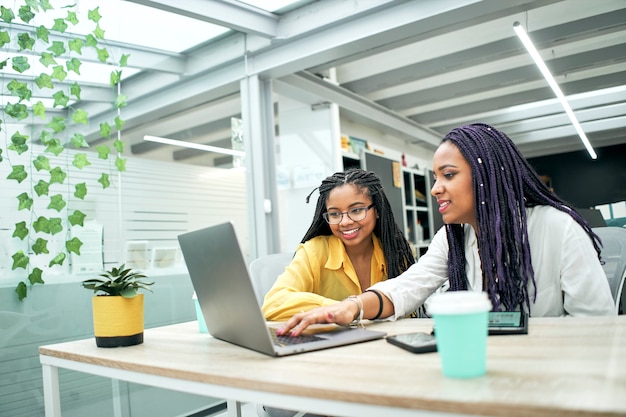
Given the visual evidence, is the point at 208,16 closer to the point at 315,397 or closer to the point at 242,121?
the point at 242,121

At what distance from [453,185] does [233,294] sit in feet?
2.44

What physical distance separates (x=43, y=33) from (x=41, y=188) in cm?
78

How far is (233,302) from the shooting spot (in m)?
1.08

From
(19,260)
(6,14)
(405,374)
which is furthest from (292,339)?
(6,14)

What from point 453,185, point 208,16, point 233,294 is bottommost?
point 233,294

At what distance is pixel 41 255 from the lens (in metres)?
2.43

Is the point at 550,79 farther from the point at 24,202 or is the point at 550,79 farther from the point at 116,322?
the point at 116,322

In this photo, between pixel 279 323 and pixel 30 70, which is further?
pixel 30 70

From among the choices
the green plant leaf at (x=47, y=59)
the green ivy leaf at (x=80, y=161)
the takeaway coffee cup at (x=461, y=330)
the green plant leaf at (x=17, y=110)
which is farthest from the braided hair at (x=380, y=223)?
the green plant leaf at (x=47, y=59)

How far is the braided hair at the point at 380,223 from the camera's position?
186 cm

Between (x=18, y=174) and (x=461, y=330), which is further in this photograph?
(x=18, y=174)

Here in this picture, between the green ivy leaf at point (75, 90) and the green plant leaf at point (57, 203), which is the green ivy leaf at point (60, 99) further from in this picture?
the green plant leaf at point (57, 203)

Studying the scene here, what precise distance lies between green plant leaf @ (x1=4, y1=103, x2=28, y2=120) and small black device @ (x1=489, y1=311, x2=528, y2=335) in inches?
89.8

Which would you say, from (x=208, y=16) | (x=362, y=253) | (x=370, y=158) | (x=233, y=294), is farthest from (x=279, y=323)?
(x=370, y=158)
